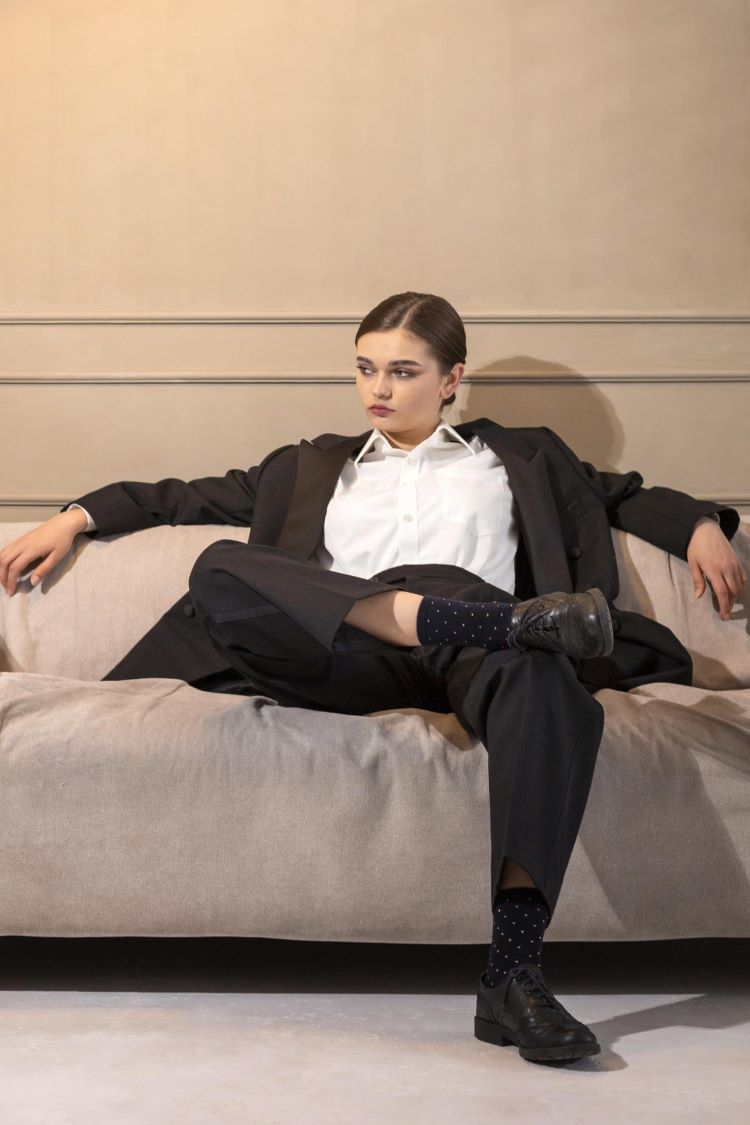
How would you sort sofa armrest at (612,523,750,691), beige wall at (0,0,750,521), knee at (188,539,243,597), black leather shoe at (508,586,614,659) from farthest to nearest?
beige wall at (0,0,750,521)
sofa armrest at (612,523,750,691)
knee at (188,539,243,597)
black leather shoe at (508,586,614,659)

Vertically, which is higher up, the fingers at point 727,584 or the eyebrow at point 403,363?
the eyebrow at point 403,363

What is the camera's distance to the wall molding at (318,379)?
312 cm

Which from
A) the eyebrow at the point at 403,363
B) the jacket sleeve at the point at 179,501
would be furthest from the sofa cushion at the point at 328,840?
the eyebrow at the point at 403,363

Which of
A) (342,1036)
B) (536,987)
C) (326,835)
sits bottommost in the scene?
(342,1036)

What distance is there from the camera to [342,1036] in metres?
1.68

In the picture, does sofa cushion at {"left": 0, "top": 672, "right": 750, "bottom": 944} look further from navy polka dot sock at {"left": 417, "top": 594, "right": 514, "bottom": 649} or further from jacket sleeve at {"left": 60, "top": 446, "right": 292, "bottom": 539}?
jacket sleeve at {"left": 60, "top": 446, "right": 292, "bottom": 539}

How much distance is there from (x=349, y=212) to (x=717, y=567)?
4.47ft

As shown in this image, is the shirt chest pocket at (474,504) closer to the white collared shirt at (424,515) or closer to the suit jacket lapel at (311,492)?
the white collared shirt at (424,515)

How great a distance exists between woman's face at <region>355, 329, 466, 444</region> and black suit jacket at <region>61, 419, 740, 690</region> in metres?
0.13

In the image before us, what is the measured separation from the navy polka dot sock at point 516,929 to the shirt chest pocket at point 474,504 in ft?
3.05

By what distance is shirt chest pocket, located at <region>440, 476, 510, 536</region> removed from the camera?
7.95 ft

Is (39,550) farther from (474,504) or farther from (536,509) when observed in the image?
(536,509)

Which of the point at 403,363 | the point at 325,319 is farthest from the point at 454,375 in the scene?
the point at 325,319

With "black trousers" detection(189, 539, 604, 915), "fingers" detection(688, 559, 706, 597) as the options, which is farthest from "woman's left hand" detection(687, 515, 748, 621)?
"black trousers" detection(189, 539, 604, 915)
